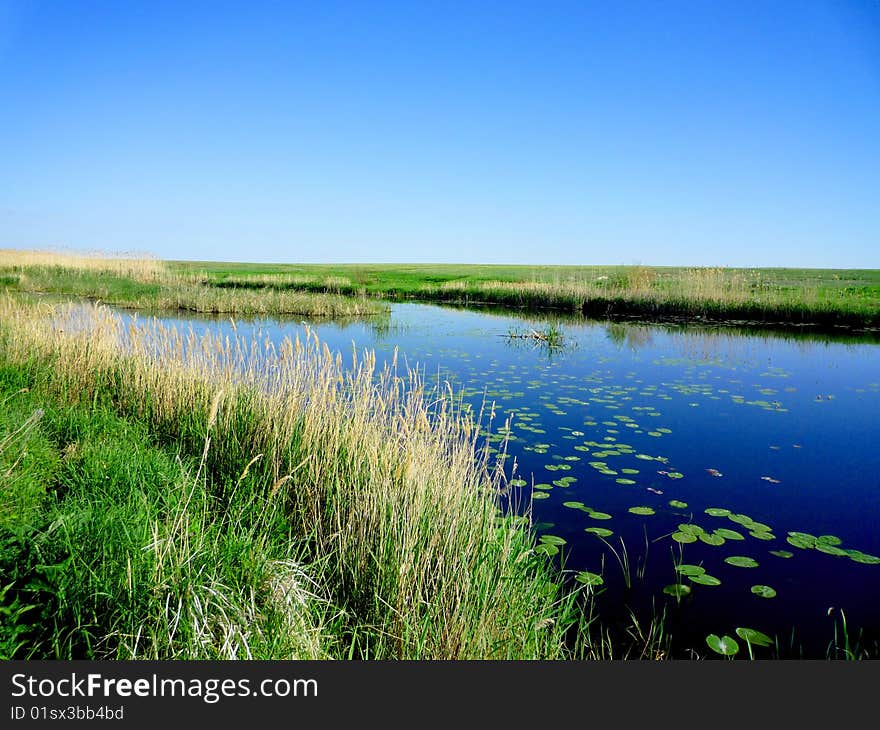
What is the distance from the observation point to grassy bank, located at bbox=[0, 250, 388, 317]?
22750 mm

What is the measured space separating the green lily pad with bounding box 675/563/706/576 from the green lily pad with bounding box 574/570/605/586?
0.61m

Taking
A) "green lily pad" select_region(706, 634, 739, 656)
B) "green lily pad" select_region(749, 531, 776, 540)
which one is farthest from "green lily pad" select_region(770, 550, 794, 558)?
"green lily pad" select_region(706, 634, 739, 656)

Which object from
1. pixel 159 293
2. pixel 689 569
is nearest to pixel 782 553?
pixel 689 569

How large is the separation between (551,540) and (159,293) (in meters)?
24.6

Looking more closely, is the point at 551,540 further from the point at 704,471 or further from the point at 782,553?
the point at 704,471

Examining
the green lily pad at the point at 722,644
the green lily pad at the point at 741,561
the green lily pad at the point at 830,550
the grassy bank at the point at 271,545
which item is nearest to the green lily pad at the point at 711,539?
the green lily pad at the point at 741,561

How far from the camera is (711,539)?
15.3 feet

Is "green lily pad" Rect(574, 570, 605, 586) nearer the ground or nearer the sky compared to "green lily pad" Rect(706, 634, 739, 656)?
nearer the sky

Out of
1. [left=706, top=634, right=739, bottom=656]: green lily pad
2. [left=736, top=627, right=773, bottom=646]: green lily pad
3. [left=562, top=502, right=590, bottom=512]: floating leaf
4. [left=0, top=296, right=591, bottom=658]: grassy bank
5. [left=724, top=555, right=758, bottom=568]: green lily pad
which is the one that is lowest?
[left=736, top=627, right=773, bottom=646]: green lily pad

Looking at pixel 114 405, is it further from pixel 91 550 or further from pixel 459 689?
pixel 459 689

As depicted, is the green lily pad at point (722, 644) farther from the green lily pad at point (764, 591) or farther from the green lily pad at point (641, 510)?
the green lily pad at point (641, 510)

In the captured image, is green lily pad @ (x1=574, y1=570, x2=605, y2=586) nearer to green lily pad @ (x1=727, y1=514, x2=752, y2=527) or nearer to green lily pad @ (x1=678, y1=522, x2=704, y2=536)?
green lily pad @ (x1=678, y1=522, x2=704, y2=536)

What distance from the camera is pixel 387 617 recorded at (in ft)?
9.27

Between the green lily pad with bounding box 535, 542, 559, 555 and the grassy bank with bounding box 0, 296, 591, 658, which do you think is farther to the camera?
the green lily pad with bounding box 535, 542, 559, 555
